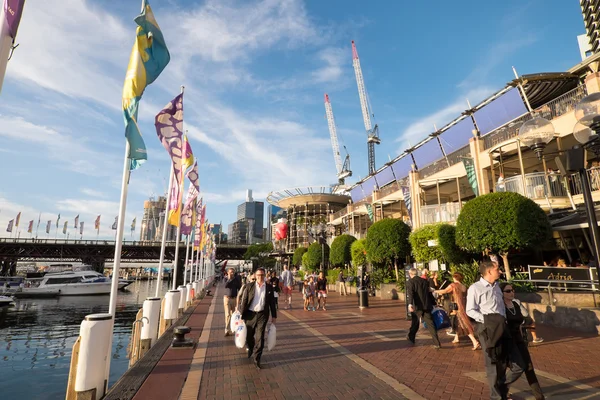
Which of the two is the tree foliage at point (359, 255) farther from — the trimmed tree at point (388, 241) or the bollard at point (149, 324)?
the bollard at point (149, 324)

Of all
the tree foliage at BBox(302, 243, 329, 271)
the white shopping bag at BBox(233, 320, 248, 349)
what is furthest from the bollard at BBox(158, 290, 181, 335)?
the tree foliage at BBox(302, 243, 329, 271)

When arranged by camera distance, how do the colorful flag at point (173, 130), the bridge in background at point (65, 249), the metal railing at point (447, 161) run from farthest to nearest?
the bridge in background at point (65, 249), the metal railing at point (447, 161), the colorful flag at point (173, 130)

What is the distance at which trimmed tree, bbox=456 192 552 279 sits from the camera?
12422 millimetres

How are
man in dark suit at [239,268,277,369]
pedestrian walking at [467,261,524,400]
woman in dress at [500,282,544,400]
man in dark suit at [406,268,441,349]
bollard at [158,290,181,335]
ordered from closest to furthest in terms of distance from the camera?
pedestrian walking at [467,261,524,400]
woman in dress at [500,282,544,400]
man in dark suit at [239,268,277,369]
man in dark suit at [406,268,441,349]
bollard at [158,290,181,335]

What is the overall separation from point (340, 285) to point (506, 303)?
20395 millimetres

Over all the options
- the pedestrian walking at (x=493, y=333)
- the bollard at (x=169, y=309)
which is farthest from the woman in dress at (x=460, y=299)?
the bollard at (x=169, y=309)

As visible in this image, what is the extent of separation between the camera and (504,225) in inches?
500

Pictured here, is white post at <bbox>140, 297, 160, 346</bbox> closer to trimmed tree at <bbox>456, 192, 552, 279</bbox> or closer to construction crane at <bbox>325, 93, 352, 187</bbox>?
trimmed tree at <bbox>456, 192, 552, 279</bbox>

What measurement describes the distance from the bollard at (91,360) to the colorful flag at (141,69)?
8.98 ft

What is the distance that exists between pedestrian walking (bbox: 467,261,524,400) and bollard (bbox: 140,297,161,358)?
6.80 meters

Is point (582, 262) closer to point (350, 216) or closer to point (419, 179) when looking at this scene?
point (419, 179)

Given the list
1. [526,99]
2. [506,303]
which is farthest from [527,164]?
[506,303]

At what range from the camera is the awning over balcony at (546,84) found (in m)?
18.0

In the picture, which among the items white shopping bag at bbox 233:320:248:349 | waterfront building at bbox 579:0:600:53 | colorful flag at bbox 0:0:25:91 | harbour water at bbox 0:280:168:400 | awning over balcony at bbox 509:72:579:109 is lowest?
harbour water at bbox 0:280:168:400
